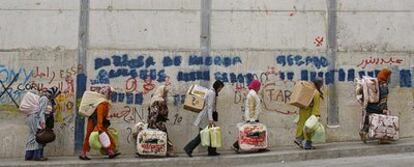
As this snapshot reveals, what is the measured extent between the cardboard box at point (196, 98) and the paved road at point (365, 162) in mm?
1648

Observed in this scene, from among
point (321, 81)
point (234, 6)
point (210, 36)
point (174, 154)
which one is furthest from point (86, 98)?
point (321, 81)

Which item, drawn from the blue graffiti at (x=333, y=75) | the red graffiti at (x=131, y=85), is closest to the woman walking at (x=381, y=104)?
the blue graffiti at (x=333, y=75)

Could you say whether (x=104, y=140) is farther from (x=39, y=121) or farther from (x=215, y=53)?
(x=215, y=53)

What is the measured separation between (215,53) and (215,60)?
0.47 feet

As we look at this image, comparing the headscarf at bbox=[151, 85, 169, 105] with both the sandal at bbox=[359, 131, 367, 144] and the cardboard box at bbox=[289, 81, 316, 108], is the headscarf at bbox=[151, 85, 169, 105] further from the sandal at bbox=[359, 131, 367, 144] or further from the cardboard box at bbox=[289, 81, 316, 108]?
the sandal at bbox=[359, 131, 367, 144]

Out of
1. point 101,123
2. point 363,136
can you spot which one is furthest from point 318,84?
point 101,123

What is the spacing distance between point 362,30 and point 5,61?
23.7 ft

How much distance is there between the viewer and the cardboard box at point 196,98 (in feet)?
36.9

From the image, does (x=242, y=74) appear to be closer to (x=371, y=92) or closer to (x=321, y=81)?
(x=321, y=81)

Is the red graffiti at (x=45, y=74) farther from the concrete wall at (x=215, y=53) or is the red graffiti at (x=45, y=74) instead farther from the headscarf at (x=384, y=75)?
the headscarf at (x=384, y=75)

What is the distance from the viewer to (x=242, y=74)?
11969 millimetres

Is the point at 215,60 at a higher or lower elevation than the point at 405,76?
higher

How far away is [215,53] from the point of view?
12.0 metres

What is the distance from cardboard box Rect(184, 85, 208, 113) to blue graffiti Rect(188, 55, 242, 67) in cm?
76
